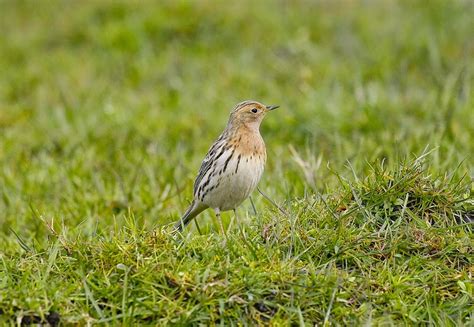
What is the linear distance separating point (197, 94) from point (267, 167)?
256 cm

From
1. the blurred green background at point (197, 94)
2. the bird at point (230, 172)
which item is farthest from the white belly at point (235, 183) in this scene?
the blurred green background at point (197, 94)

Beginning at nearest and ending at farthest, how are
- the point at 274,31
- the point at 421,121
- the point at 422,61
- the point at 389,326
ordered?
the point at 389,326 → the point at 421,121 → the point at 422,61 → the point at 274,31

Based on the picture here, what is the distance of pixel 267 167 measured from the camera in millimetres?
7805

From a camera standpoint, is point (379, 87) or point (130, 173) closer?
point (130, 173)

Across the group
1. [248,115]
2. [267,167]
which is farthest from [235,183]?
[267,167]

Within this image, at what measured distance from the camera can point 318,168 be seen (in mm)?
6832

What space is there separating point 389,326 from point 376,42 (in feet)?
23.8

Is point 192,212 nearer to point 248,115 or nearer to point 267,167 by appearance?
point 248,115

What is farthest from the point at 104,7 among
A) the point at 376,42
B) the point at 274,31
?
the point at 376,42

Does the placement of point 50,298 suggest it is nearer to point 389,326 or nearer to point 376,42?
point 389,326

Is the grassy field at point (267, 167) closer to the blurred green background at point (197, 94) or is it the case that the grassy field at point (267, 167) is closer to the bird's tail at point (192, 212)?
the blurred green background at point (197, 94)

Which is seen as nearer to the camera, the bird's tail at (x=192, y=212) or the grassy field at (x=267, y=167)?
the grassy field at (x=267, y=167)

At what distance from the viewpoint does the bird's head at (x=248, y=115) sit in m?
6.36

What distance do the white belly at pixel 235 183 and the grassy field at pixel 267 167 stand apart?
191 millimetres
